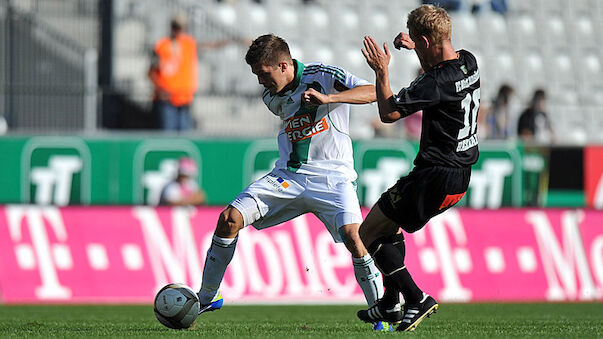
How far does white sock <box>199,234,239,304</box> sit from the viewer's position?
7516 mm

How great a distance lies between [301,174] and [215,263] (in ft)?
2.81

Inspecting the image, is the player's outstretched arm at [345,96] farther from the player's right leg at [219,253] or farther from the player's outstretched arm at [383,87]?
the player's right leg at [219,253]

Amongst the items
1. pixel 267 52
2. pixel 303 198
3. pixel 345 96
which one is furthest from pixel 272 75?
pixel 303 198

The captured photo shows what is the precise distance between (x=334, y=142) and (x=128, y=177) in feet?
25.4

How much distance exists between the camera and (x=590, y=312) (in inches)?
407

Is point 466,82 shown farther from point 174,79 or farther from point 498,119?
point 498,119

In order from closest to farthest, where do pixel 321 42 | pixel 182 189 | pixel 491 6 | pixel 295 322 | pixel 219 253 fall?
pixel 219 253 → pixel 295 322 → pixel 182 189 → pixel 321 42 → pixel 491 6

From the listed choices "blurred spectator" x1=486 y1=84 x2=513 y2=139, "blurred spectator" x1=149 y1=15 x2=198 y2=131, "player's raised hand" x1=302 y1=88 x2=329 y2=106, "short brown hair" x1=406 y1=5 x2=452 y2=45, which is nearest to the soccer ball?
"player's raised hand" x1=302 y1=88 x2=329 y2=106

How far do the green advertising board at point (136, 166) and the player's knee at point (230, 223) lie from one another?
7353 millimetres

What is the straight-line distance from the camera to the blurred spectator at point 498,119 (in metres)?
16.0

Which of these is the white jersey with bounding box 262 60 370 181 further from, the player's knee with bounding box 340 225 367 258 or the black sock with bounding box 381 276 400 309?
the black sock with bounding box 381 276 400 309

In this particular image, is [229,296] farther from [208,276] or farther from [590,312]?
[208,276]

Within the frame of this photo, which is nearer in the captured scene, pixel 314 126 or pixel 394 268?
pixel 394 268

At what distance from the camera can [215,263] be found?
24.8 feet
